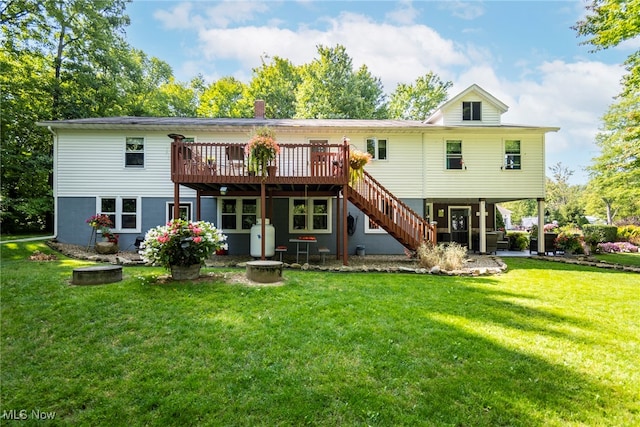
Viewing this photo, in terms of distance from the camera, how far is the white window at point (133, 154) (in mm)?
12398

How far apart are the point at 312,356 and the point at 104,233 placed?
11.2 meters

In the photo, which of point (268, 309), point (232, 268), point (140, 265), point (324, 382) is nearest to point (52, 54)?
point (140, 265)

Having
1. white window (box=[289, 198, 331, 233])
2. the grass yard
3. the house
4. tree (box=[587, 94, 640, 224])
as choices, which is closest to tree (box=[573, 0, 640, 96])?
the house

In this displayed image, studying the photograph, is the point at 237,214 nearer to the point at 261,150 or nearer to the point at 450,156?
the point at 261,150

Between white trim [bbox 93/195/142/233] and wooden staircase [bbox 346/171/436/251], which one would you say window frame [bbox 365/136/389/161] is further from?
white trim [bbox 93/195/142/233]

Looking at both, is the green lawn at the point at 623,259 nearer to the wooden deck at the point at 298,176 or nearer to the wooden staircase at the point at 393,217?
the wooden staircase at the point at 393,217

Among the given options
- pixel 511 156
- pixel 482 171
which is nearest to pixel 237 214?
pixel 482 171

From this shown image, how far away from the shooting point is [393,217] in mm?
10047

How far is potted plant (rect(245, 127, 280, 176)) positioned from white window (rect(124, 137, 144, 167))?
632 centimetres

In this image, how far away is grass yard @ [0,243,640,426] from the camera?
2.69m

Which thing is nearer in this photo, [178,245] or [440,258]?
[178,245]

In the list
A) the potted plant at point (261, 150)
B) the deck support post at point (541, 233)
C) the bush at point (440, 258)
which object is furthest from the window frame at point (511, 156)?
the potted plant at point (261, 150)

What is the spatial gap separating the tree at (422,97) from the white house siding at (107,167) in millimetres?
23142

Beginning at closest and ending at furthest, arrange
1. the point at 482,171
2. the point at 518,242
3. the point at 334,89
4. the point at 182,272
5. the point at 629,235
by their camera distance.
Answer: the point at 182,272
the point at 482,171
the point at 518,242
the point at 629,235
the point at 334,89
